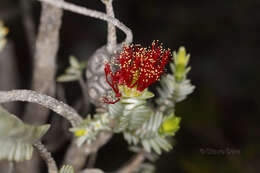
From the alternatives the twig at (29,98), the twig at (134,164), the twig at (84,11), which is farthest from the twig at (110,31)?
the twig at (134,164)

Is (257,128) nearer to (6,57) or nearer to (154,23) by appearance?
(154,23)

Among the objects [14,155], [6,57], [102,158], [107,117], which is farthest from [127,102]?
[6,57]

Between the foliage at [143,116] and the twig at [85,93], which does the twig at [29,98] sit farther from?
the twig at [85,93]

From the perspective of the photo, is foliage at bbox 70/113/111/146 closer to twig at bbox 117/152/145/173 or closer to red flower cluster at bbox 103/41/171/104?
red flower cluster at bbox 103/41/171/104

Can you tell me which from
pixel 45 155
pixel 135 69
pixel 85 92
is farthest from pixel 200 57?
pixel 45 155


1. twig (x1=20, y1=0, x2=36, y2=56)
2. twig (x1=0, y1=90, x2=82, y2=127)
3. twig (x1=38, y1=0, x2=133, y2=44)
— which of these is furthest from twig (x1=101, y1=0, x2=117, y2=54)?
twig (x1=20, y1=0, x2=36, y2=56)

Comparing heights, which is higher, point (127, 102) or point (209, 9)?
point (209, 9)
